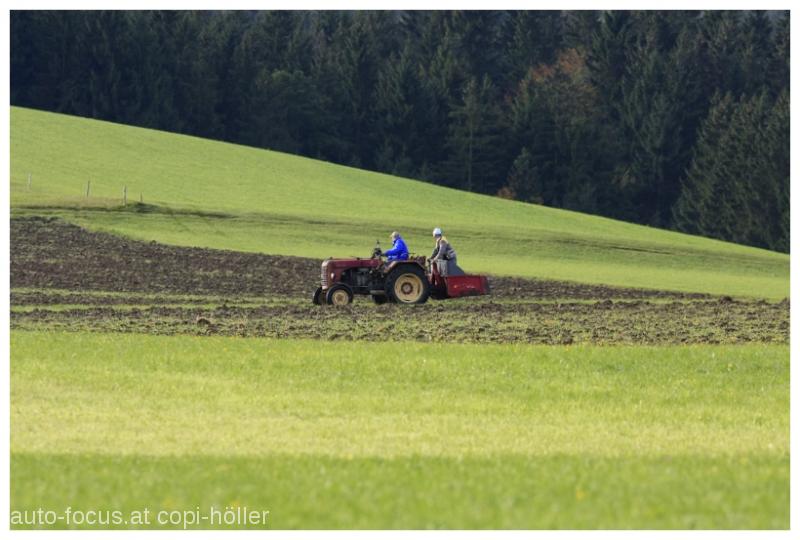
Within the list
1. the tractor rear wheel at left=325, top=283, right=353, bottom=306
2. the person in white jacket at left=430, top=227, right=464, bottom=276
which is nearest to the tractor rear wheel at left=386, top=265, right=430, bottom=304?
the person in white jacket at left=430, top=227, right=464, bottom=276

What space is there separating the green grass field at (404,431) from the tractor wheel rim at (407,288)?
7.69 m

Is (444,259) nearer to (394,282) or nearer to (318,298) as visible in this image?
(394,282)

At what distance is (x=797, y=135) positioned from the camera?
1487 cm

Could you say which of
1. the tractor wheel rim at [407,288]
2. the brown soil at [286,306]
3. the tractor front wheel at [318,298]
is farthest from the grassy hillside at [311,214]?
the tractor wheel rim at [407,288]

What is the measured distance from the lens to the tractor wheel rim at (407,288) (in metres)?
34.0

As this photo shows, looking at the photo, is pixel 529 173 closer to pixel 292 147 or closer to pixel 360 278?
pixel 292 147

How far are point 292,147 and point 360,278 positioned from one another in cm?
8025

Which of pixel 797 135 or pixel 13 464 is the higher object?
pixel 797 135

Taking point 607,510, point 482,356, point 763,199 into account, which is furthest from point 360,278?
point 763,199

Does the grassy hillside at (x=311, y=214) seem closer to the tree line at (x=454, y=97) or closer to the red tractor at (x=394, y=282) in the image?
the red tractor at (x=394, y=282)

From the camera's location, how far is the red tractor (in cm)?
3331

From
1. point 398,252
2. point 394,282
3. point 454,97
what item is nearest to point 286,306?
point 394,282

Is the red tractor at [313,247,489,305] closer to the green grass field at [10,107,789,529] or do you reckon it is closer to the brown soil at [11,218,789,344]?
the brown soil at [11,218,789,344]

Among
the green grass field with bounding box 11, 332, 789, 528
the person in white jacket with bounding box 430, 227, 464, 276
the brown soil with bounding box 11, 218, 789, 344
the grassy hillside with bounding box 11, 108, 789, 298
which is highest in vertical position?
the grassy hillside with bounding box 11, 108, 789, 298
